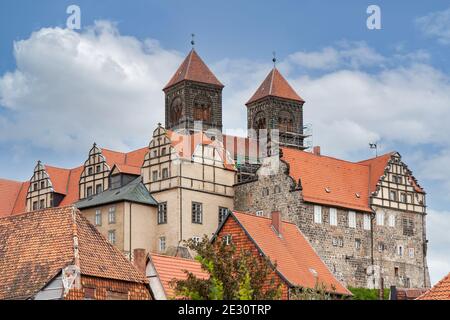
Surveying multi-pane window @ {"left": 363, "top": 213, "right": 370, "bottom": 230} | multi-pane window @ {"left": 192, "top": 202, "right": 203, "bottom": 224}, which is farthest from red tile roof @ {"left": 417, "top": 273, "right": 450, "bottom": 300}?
multi-pane window @ {"left": 363, "top": 213, "right": 370, "bottom": 230}

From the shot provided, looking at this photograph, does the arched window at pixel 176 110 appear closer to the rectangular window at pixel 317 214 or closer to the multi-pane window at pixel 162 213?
the multi-pane window at pixel 162 213

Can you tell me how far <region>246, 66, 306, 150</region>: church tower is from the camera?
100562 mm

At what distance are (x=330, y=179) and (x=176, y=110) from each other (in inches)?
955

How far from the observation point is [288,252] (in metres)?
55.5

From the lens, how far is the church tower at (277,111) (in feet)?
330

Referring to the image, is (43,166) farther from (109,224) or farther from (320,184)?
(320,184)

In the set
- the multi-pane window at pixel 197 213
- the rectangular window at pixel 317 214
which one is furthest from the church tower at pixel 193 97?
the rectangular window at pixel 317 214

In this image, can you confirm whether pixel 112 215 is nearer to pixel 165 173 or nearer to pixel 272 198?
pixel 165 173

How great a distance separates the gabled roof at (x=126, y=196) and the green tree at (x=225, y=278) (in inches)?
1852

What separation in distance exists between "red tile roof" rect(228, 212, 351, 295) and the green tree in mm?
19782

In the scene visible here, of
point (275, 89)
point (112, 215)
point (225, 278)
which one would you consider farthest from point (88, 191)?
point (225, 278)

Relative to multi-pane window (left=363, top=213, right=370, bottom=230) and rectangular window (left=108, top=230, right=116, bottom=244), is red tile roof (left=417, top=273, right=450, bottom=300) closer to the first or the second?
rectangular window (left=108, top=230, right=116, bottom=244)

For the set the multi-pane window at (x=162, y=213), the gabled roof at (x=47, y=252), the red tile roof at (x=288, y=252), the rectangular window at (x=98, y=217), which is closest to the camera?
the gabled roof at (x=47, y=252)

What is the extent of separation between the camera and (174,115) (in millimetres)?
101062
